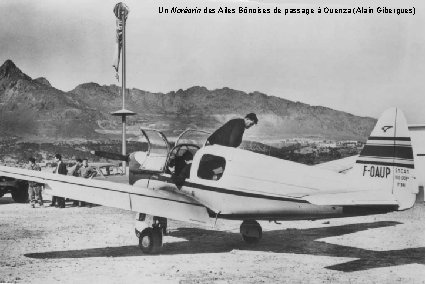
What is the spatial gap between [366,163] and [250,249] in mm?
2589

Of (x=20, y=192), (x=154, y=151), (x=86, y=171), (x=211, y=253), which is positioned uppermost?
(x=154, y=151)

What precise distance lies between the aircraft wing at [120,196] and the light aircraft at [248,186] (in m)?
0.01

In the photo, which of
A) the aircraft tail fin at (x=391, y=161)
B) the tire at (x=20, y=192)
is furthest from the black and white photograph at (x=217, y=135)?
the tire at (x=20, y=192)

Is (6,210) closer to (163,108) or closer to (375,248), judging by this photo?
(163,108)

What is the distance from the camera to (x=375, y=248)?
7.93m

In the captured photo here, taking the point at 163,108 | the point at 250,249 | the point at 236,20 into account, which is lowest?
the point at 250,249

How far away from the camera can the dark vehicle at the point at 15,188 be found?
45.9ft

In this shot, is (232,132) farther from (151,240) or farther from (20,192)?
(20,192)

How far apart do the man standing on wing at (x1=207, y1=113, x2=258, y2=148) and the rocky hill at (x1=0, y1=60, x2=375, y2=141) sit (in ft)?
8.96

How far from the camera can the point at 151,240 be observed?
7.30 metres

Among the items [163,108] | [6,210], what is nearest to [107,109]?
[163,108]

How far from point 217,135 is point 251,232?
78.0 inches

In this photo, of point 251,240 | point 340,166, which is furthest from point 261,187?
point 340,166

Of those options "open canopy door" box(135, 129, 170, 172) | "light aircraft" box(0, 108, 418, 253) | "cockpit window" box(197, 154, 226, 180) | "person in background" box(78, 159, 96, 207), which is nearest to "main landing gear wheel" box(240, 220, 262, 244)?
"light aircraft" box(0, 108, 418, 253)
